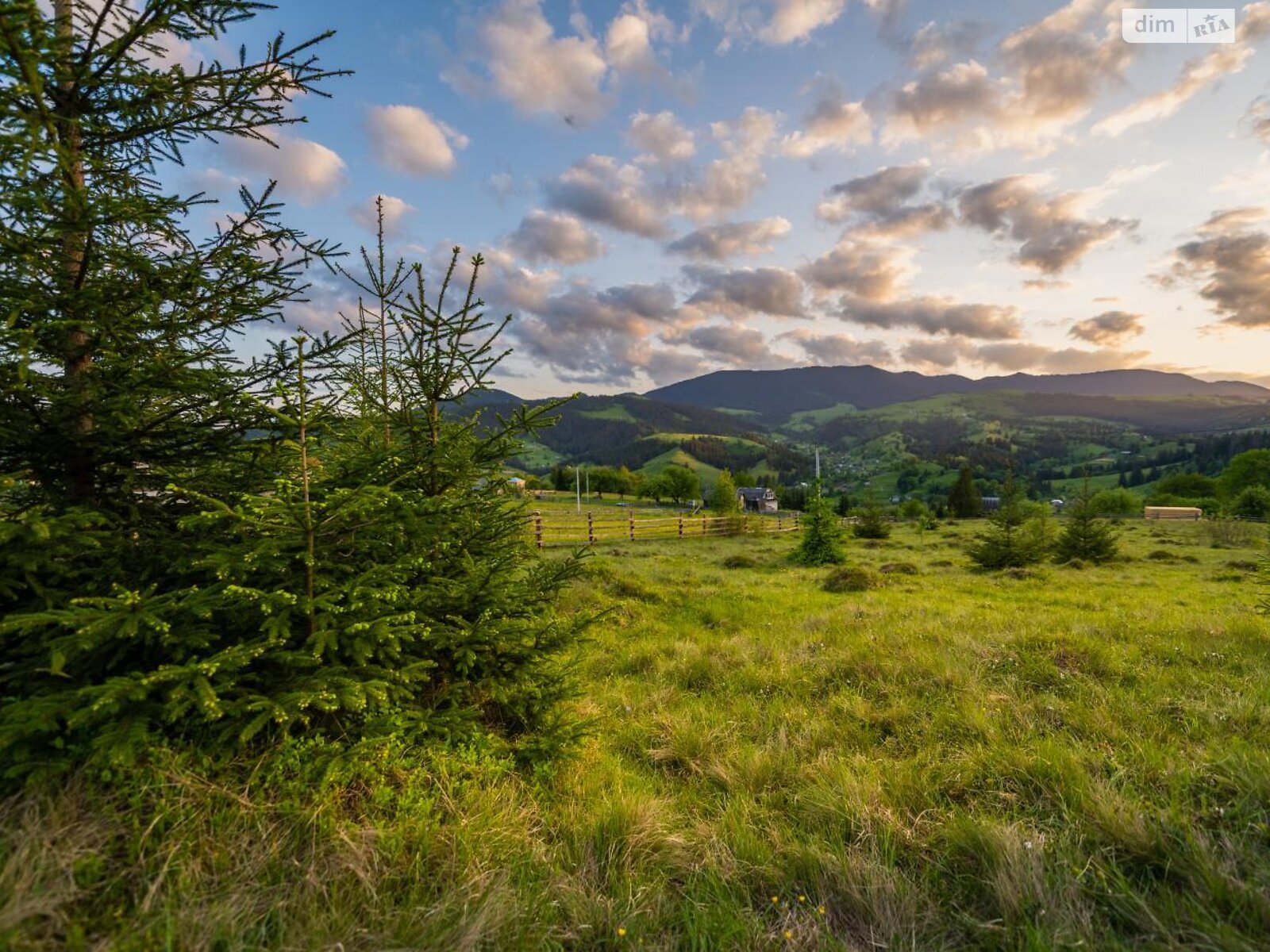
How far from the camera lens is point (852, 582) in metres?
14.9

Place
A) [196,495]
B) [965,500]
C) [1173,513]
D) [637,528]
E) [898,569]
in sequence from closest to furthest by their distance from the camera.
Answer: [196,495] → [898,569] → [637,528] → [1173,513] → [965,500]

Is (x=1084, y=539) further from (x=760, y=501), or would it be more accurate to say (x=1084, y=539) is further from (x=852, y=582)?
(x=760, y=501)

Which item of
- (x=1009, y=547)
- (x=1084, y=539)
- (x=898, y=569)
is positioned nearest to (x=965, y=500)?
(x=1084, y=539)

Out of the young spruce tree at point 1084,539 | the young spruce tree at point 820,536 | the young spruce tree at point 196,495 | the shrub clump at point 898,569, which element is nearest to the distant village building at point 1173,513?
the young spruce tree at point 1084,539

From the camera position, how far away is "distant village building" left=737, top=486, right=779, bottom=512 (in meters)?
103

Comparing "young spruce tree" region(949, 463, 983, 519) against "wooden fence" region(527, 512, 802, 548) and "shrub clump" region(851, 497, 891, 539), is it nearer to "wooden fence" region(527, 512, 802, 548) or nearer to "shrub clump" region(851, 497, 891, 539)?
"shrub clump" region(851, 497, 891, 539)

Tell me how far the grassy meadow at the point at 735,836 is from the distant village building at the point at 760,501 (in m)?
98.1

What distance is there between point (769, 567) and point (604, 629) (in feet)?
44.2

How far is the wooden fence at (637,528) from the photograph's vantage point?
100 feet

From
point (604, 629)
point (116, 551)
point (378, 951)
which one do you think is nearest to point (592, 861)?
point (378, 951)

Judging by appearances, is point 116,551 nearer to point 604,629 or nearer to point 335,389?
point 335,389

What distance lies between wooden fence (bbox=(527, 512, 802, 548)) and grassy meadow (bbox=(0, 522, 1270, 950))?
22464mm

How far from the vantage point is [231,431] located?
12.1ft

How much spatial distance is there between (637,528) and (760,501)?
76495mm
